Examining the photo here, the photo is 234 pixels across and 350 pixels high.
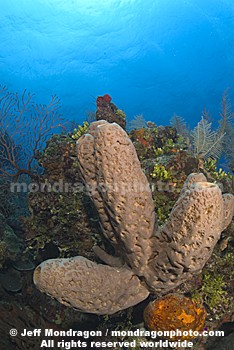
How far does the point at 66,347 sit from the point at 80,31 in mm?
64603

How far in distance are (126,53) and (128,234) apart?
7093cm

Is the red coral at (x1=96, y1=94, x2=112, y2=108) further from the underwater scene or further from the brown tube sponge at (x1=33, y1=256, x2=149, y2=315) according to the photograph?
the brown tube sponge at (x1=33, y1=256, x2=149, y2=315)

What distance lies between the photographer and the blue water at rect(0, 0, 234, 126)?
54188 millimetres

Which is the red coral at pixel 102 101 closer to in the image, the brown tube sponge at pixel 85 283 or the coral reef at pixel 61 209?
the coral reef at pixel 61 209

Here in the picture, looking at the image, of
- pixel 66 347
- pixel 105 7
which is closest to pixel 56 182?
pixel 66 347

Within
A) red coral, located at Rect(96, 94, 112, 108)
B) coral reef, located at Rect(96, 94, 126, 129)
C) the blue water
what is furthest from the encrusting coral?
the blue water

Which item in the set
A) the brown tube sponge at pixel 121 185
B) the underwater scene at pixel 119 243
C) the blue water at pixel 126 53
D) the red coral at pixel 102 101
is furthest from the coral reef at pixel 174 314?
the blue water at pixel 126 53

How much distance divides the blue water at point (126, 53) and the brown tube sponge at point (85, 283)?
52.9m

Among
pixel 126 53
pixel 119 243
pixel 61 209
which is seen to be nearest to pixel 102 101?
pixel 61 209

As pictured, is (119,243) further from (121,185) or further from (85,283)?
(121,185)

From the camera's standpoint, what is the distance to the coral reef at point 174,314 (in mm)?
3150

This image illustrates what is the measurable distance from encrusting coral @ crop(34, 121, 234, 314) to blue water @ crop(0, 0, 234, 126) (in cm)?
5280

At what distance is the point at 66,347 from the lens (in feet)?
13.7

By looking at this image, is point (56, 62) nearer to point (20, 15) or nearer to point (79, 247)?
point (20, 15)
